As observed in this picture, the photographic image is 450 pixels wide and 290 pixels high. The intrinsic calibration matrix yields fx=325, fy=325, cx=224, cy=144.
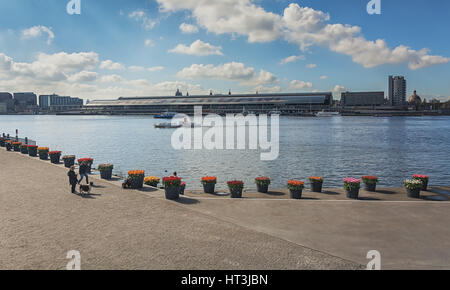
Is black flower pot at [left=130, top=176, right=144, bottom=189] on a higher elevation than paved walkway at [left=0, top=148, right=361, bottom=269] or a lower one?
higher

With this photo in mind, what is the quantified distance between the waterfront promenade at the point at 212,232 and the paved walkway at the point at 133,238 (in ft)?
0.14

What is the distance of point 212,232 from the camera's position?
53.0 feet

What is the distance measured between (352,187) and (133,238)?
644 inches

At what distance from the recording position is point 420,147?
81938mm

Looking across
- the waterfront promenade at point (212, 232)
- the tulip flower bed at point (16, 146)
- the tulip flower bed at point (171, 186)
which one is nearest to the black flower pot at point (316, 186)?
the waterfront promenade at point (212, 232)

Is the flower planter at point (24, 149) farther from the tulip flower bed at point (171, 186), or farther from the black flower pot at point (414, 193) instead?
the black flower pot at point (414, 193)

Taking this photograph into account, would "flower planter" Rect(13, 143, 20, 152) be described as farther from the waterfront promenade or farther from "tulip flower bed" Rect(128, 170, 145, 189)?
"tulip flower bed" Rect(128, 170, 145, 189)

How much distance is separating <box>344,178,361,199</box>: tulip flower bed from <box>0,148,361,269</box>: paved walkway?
801 centimetres

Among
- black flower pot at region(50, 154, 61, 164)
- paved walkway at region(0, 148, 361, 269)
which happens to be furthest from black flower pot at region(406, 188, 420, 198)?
black flower pot at region(50, 154, 61, 164)

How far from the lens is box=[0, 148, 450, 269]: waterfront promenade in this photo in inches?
512

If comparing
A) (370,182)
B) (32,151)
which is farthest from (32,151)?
(370,182)

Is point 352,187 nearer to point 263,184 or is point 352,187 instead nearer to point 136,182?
point 263,184
